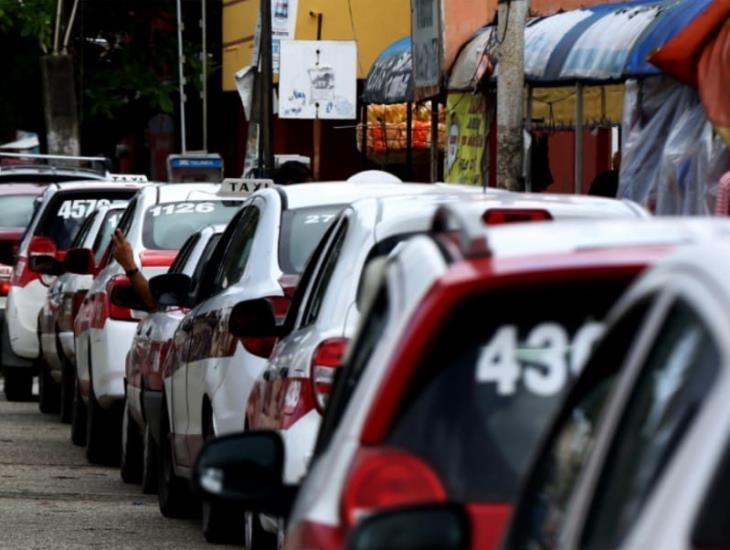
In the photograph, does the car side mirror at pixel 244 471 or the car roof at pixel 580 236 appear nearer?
the car roof at pixel 580 236

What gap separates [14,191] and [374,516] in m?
19.3

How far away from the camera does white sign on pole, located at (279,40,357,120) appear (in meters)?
25.7

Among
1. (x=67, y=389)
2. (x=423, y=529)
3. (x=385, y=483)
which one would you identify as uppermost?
(x=423, y=529)

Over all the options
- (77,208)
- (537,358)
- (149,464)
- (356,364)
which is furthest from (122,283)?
(537,358)

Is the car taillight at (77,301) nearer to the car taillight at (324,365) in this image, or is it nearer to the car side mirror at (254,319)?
the car side mirror at (254,319)

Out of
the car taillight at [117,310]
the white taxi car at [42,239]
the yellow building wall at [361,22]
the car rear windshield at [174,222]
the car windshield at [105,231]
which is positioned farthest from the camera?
the yellow building wall at [361,22]

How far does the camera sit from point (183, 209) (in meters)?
15.2

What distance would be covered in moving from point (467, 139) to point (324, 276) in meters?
12.9

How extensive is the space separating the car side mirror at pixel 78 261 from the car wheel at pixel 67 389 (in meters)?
1.14

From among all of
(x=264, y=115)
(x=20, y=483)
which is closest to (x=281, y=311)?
(x=20, y=483)

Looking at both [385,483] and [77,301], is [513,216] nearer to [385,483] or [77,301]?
[385,483]

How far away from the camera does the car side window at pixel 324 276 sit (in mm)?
7926

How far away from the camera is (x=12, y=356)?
795 inches

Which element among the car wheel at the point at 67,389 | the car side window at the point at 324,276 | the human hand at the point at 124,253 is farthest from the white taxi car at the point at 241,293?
the car wheel at the point at 67,389
